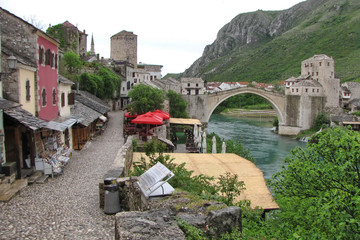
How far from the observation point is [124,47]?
180 feet

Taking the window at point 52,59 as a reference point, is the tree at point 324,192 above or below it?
below

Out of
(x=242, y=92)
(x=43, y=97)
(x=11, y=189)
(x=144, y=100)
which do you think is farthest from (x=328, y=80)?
(x=11, y=189)

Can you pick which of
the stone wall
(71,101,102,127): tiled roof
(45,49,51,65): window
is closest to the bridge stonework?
(71,101,102,127): tiled roof

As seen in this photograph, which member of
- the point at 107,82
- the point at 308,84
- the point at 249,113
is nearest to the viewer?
the point at 107,82

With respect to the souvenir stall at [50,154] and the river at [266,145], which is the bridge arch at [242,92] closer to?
the river at [266,145]

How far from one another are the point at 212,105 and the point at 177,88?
28.9 feet

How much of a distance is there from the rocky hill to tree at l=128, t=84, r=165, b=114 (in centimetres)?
5283

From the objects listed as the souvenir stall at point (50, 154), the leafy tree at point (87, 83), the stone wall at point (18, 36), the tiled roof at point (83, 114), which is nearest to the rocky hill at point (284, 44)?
the leafy tree at point (87, 83)

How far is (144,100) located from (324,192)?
18.7 metres

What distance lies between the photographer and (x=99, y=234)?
18.9 feet

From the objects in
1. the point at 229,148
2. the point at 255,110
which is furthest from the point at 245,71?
the point at 229,148

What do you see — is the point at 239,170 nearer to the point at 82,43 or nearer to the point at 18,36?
the point at 18,36

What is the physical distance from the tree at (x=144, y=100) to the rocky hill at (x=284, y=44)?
52.8m

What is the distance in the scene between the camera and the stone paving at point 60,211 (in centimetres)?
577
